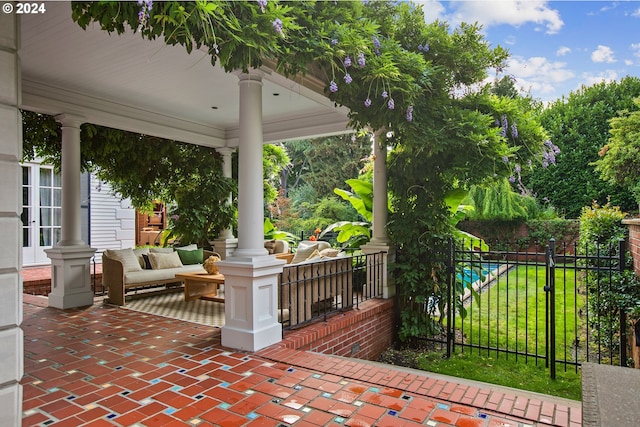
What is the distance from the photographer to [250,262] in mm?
3852

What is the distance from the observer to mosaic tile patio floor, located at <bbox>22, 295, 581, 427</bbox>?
2.52 metres

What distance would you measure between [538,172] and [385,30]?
12498mm

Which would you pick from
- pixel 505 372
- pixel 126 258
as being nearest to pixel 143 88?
pixel 126 258

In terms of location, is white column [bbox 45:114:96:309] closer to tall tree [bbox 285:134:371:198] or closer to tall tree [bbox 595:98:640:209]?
tall tree [bbox 595:98:640:209]

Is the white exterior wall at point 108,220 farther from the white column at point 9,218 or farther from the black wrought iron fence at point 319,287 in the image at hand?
the white column at point 9,218

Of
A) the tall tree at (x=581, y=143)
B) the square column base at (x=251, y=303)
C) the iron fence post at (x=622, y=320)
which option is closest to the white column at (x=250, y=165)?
the square column base at (x=251, y=303)

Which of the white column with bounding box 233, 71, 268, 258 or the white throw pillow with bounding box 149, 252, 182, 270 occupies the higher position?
the white column with bounding box 233, 71, 268, 258

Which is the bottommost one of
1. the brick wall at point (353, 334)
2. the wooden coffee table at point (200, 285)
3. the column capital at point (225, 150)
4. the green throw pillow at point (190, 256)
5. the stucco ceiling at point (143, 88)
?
the brick wall at point (353, 334)

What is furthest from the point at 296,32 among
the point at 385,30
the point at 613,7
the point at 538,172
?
the point at 538,172

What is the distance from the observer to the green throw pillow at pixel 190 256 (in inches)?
307

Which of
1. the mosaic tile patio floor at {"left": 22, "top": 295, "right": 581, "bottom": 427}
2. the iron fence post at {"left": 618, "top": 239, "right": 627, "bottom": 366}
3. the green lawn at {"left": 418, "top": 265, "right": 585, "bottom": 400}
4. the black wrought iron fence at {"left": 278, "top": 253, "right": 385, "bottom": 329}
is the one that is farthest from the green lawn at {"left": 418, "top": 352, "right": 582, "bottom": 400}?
the mosaic tile patio floor at {"left": 22, "top": 295, "right": 581, "bottom": 427}

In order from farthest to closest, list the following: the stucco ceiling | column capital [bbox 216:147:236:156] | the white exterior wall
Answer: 1. the white exterior wall
2. column capital [bbox 216:147:236:156]
3. the stucco ceiling

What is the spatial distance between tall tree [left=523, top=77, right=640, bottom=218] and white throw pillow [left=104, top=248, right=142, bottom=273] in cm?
1389

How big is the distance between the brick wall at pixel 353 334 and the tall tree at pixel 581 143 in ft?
39.0
